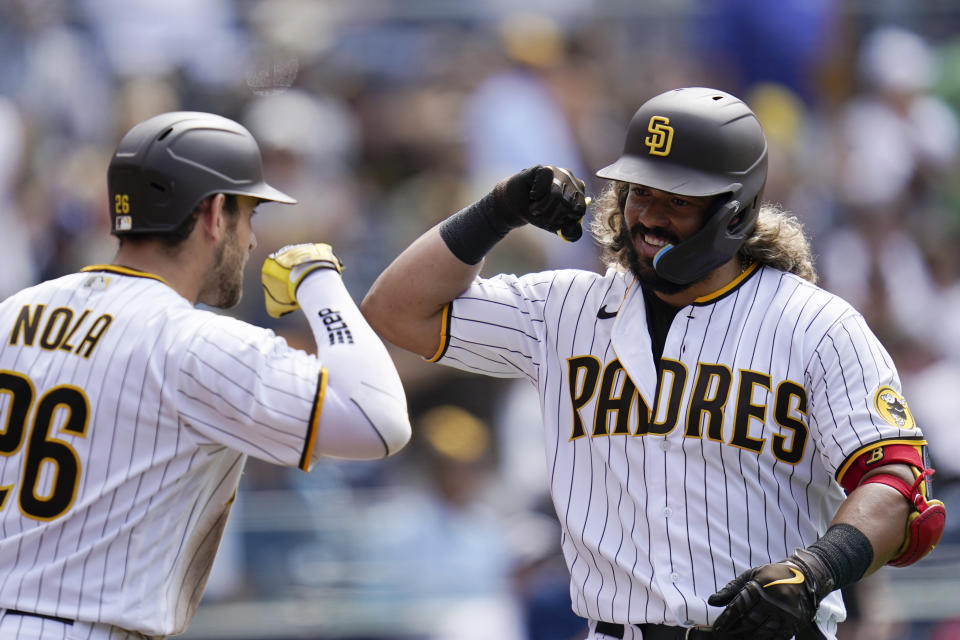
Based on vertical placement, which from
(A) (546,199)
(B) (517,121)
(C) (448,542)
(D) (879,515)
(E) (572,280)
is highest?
(A) (546,199)

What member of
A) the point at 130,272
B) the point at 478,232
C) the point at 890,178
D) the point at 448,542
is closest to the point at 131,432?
the point at 130,272

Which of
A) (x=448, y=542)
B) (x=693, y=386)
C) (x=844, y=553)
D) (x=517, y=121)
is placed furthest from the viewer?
(x=517, y=121)

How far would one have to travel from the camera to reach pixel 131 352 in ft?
10.0

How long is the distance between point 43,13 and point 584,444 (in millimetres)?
6753

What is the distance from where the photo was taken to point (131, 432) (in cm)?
305

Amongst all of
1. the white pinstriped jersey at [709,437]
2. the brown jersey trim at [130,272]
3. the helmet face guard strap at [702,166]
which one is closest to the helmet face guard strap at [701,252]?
the helmet face guard strap at [702,166]

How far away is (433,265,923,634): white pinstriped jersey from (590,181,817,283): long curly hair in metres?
0.05

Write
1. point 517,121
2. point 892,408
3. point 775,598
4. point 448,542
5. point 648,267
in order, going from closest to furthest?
point 775,598 < point 892,408 < point 648,267 < point 448,542 < point 517,121

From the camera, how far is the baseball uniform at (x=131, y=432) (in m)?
3.02

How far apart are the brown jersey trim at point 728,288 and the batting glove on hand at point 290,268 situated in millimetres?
955

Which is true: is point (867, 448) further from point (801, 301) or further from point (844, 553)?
point (801, 301)

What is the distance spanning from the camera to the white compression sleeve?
3051 millimetres

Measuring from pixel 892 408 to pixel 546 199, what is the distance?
3.43 ft

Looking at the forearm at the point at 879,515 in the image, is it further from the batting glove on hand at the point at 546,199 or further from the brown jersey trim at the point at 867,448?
the batting glove on hand at the point at 546,199
